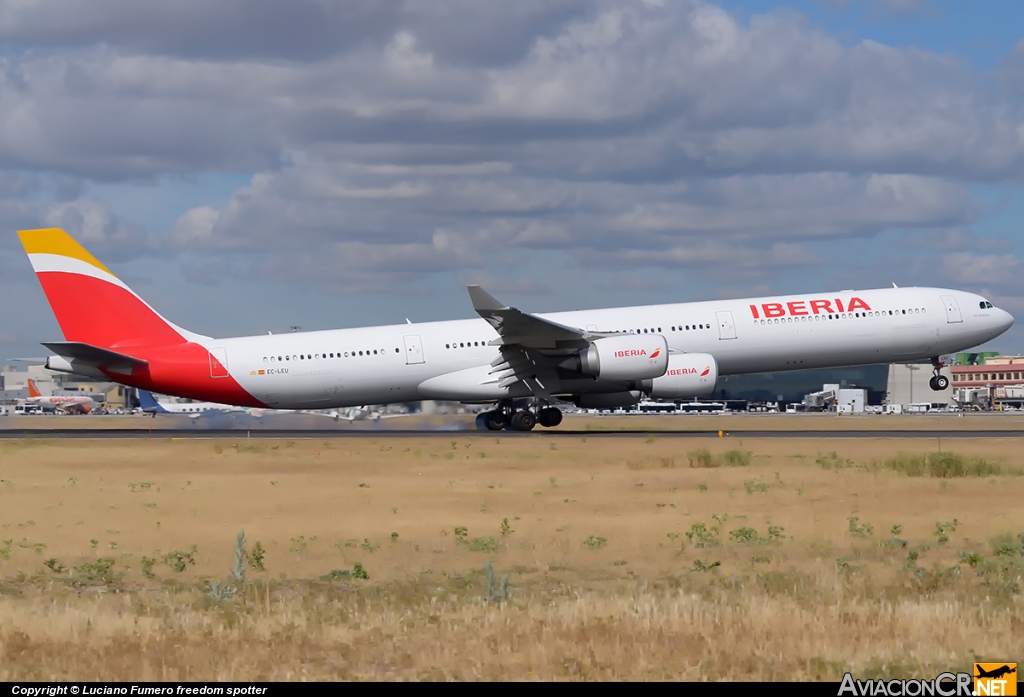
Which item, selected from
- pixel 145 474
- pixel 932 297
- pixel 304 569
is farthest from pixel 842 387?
pixel 304 569

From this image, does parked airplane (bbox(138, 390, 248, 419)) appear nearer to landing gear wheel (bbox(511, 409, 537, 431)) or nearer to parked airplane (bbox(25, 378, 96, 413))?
parked airplane (bbox(25, 378, 96, 413))

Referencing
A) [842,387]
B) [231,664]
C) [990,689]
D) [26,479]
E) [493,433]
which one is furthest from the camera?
[842,387]

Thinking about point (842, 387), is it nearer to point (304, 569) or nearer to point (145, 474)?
point (145, 474)

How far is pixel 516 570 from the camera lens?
52.6 ft

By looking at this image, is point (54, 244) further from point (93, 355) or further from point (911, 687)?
point (911, 687)

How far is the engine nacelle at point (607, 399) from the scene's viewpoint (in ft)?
147

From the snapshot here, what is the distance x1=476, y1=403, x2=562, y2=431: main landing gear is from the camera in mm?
45719

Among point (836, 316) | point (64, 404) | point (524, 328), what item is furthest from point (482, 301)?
point (64, 404)

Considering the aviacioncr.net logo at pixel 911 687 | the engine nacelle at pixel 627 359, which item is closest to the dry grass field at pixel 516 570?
the aviacioncr.net logo at pixel 911 687

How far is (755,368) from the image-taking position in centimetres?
4572

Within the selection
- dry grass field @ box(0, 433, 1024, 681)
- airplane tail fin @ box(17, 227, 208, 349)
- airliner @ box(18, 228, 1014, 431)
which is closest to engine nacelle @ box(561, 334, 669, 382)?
airliner @ box(18, 228, 1014, 431)

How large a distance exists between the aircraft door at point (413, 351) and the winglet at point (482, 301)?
3927 mm

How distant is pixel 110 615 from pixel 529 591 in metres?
4.76

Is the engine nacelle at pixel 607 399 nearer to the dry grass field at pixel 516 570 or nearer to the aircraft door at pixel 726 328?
the aircraft door at pixel 726 328
